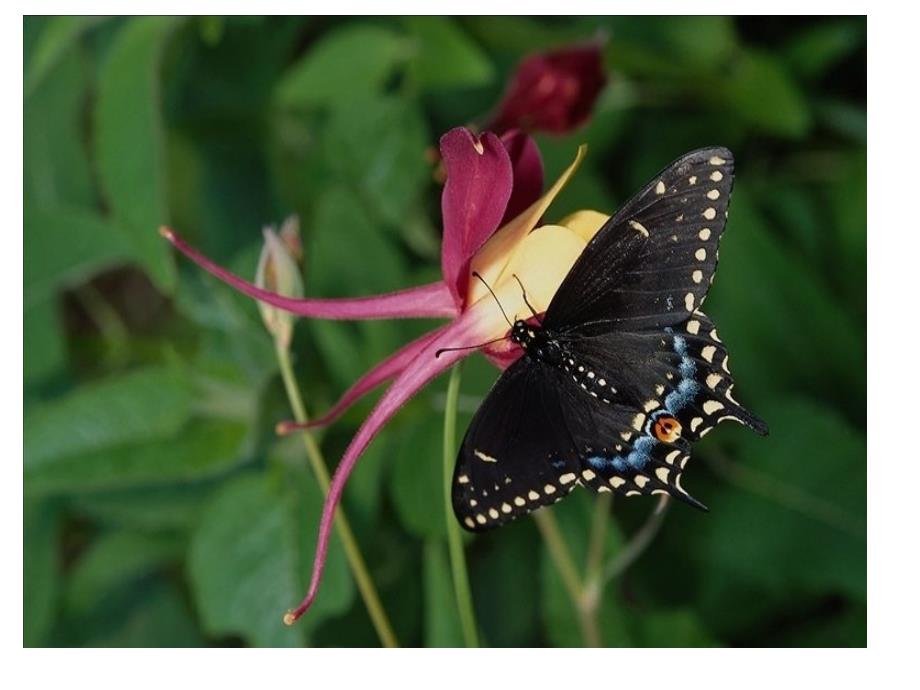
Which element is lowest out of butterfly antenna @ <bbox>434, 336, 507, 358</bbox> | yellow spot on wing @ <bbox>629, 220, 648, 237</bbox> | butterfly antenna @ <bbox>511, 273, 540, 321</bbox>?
butterfly antenna @ <bbox>434, 336, 507, 358</bbox>

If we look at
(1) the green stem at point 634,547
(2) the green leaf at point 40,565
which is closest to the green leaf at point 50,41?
(2) the green leaf at point 40,565

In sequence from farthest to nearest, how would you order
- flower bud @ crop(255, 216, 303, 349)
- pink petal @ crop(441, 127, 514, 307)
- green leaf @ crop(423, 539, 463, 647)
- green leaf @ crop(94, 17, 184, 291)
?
green leaf @ crop(94, 17, 184, 291), green leaf @ crop(423, 539, 463, 647), flower bud @ crop(255, 216, 303, 349), pink petal @ crop(441, 127, 514, 307)

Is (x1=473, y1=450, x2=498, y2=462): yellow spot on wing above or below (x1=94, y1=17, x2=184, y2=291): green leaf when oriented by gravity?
below

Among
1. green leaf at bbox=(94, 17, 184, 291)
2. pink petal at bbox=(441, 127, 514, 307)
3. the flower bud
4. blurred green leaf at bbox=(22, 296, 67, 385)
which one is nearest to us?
pink petal at bbox=(441, 127, 514, 307)

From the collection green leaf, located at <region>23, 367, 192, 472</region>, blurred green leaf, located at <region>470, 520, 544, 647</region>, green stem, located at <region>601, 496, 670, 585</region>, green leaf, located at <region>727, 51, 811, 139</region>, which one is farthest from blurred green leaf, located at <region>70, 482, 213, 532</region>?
green leaf, located at <region>727, 51, 811, 139</region>

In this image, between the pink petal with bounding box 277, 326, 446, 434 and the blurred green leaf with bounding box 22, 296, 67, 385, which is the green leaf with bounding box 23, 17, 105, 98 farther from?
the pink petal with bounding box 277, 326, 446, 434

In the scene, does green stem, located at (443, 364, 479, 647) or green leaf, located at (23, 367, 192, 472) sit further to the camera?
green leaf, located at (23, 367, 192, 472)
